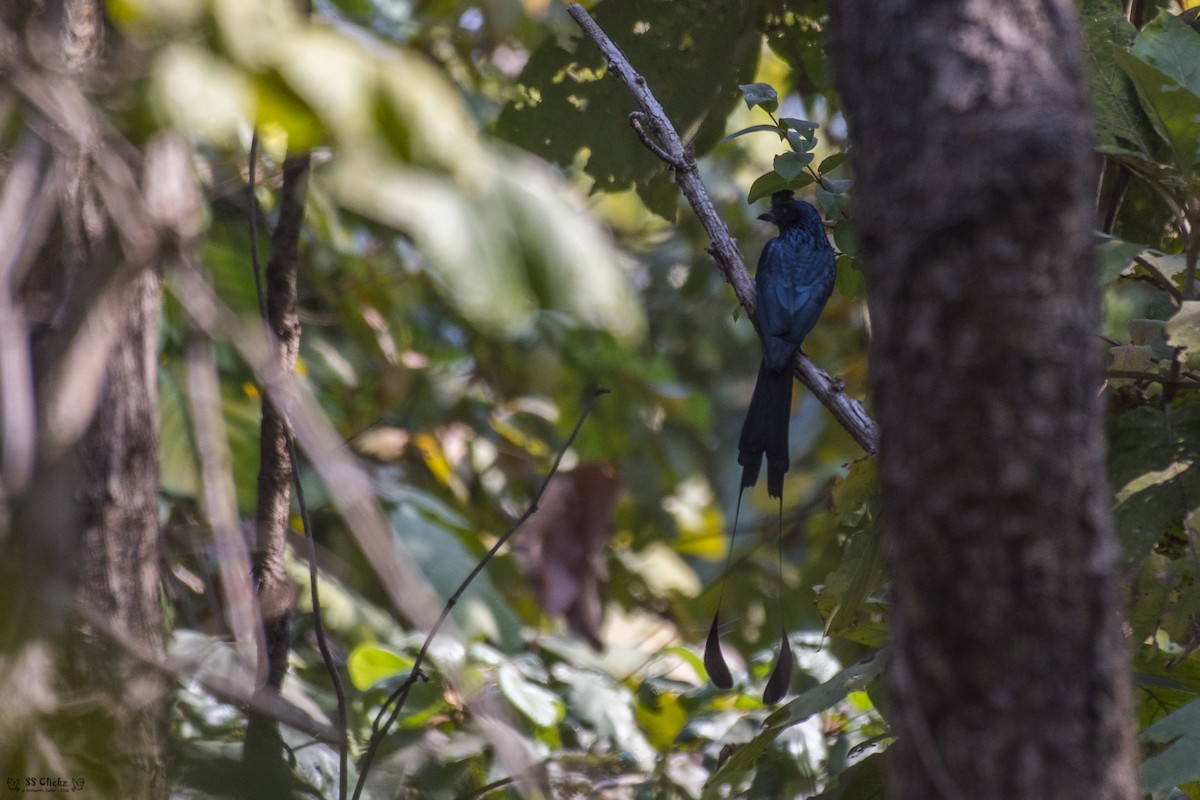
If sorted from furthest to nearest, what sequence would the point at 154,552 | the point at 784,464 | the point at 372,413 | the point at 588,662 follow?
the point at 372,413 → the point at 588,662 → the point at 784,464 → the point at 154,552

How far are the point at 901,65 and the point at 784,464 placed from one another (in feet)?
6.25

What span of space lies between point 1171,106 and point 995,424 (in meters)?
1.55

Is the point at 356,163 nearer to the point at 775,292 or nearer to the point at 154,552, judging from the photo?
the point at 154,552

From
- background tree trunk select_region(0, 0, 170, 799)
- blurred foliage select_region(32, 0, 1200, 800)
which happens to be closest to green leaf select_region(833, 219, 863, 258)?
blurred foliage select_region(32, 0, 1200, 800)

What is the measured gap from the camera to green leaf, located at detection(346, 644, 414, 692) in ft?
11.2

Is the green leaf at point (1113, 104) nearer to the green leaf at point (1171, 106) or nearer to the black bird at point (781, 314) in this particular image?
the green leaf at point (1171, 106)

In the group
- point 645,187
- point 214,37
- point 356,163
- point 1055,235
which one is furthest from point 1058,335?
point 645,187

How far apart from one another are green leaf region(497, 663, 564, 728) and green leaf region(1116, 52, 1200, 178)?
2105mm

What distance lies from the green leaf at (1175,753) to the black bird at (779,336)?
2.48ft

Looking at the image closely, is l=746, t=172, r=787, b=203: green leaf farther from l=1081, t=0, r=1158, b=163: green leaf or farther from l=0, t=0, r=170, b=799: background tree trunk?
l=0, t=0, r=170, b=799: background tree trunk

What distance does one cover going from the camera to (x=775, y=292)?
3.69 m

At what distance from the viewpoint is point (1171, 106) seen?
224cm

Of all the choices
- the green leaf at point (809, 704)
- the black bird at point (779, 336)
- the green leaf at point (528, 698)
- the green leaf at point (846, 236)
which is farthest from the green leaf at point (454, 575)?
the green leaf at point (846, 236)

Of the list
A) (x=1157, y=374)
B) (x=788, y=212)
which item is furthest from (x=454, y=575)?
(x=1157, y=374)
